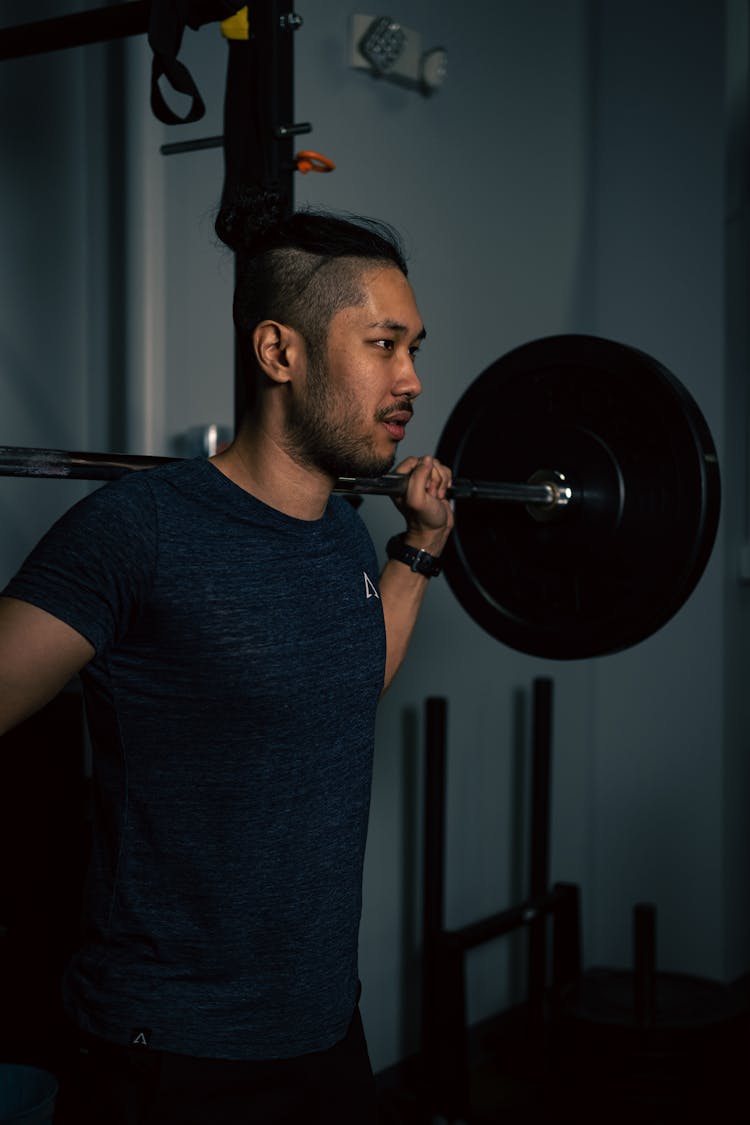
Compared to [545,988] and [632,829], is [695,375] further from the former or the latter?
[545,988]

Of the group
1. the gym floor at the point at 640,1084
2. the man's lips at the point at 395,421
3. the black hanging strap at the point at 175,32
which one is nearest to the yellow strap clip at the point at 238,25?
the black hanging strap at the point at 175,32

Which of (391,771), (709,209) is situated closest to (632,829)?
(391,771)

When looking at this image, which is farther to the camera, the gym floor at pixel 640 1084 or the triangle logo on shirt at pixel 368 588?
the gym floor at pixel 640 1084

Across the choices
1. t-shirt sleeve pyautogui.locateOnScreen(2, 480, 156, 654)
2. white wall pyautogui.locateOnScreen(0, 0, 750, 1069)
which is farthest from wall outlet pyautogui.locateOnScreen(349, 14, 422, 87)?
t-shirt sleeve pyautogui.locateOnScreen(2, 480, 156, 654)

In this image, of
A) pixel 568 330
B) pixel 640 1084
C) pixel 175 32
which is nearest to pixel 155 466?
pixel 175 32

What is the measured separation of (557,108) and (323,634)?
7.14 ft

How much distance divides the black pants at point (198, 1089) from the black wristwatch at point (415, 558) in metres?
0.59

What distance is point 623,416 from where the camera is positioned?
1.70 meters

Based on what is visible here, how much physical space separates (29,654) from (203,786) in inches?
8.8

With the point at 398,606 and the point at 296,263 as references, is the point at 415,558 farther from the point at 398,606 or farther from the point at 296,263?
the point at 296,263

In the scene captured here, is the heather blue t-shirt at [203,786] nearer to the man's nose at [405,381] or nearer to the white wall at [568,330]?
the man's nose at [405,381]

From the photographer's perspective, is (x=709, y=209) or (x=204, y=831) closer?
(x=204, y=831)

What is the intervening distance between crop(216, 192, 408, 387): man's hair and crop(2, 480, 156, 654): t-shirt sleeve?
0.29m

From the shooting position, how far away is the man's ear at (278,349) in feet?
4.25
